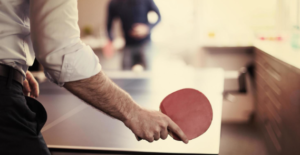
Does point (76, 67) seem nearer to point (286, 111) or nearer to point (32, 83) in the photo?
point (32, 83)

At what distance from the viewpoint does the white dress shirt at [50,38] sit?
0.72 m

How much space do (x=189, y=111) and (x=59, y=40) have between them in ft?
1.69

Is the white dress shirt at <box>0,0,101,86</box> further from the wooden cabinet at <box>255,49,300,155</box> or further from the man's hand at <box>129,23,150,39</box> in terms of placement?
the man's hand at <box>129,23,150,39</box>

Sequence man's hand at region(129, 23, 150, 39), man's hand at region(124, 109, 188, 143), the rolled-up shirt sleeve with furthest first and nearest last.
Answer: man's hand at region(129, 23, 150, 39), man's hand at region(124, 109, 188, 143), the rolled-up shirt sleeve

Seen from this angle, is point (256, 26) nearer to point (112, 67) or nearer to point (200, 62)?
Result: point (200, 62)

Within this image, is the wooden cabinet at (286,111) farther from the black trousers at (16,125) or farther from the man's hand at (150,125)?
the black trousers at (16,125)

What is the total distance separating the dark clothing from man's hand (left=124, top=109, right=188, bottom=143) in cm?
335

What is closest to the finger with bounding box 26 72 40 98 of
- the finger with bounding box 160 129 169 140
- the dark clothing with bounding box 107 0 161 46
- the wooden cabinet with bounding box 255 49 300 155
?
the finger with bounding box 160 129 169 140

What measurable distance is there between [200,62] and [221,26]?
745 millimetres

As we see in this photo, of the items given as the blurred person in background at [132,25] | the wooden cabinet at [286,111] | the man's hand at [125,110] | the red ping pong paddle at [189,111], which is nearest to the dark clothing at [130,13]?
the blurred person in background at [132,25]

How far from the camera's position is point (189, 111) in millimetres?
1011

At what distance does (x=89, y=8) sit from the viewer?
5688 millimetres

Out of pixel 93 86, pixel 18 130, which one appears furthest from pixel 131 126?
pixel 18 130

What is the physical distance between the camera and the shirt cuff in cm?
74
